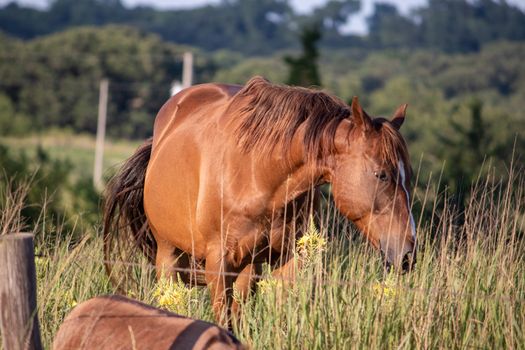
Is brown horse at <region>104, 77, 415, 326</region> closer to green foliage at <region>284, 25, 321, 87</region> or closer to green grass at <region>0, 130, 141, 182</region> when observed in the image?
green foliage at <region>284, 25, 321, 87</region>

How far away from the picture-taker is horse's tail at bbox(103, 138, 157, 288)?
6195mm

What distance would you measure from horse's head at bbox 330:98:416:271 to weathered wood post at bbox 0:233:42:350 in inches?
70.5

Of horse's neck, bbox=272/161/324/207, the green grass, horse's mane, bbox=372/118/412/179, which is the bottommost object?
the green grass

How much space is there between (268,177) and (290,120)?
34 centimetres

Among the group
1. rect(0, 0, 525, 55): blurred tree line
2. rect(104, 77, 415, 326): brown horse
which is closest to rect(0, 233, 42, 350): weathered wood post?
rect(104, 77, 415, 326): brown horse

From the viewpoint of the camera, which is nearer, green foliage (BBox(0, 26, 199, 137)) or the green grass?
the green grass

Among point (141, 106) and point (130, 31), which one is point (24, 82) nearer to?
point (141, 106)

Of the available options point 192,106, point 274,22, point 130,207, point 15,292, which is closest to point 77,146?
point 130,207

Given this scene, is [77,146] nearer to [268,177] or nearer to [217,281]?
[217,281]

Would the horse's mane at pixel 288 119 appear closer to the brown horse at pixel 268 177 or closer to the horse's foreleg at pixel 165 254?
the brown horse at pixel 268 177

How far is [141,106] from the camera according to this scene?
5997 centimetres

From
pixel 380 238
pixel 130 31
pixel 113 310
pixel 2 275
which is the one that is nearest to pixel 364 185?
pixel 380 238

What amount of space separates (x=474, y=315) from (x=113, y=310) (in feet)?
6.13

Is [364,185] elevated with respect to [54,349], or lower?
elevated
